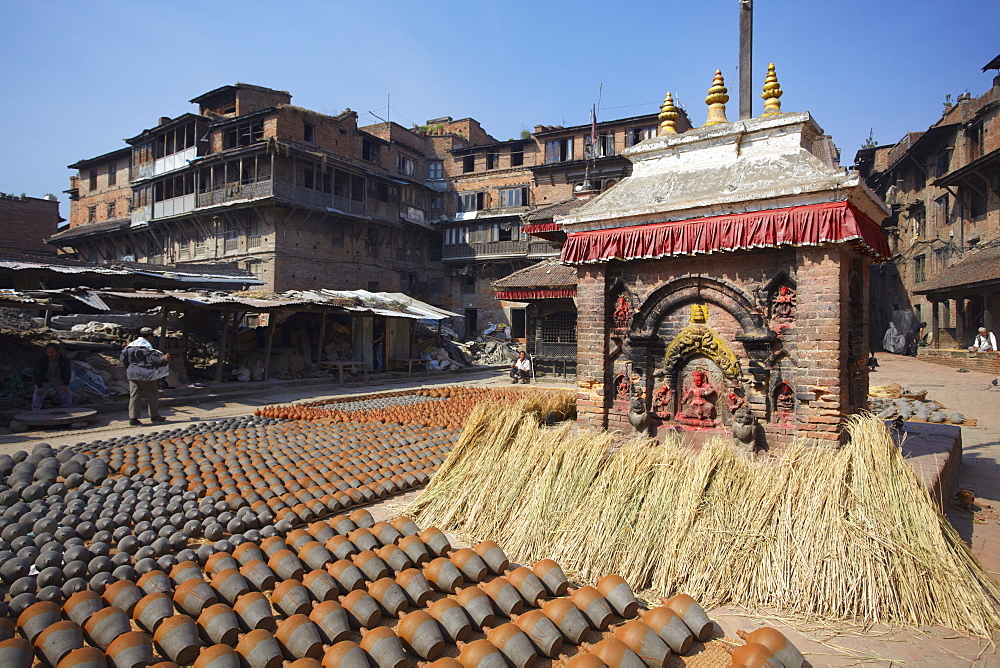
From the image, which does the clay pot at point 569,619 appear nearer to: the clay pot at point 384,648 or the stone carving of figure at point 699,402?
the clay pot at point 384,648

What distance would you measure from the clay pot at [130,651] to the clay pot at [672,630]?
112 inches

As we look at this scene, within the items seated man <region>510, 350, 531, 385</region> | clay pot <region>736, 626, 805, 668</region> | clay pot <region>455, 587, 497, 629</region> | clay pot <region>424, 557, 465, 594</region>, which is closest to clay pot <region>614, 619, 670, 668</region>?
clay pot <region>736, 626, 805, 668</region>

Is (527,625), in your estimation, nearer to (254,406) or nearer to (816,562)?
(816,562)

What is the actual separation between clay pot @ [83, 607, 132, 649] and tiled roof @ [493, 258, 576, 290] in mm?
15416

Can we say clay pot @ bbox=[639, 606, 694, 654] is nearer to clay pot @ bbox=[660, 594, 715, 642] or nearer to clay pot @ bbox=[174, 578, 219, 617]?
clay pot @ bbox=[660, 594, 715, 642]

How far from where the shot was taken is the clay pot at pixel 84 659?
2.83 meters

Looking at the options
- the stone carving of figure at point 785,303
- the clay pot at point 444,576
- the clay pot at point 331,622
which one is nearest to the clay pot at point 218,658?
the clay pot at point 331,622

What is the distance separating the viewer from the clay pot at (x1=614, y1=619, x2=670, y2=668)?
125 inches

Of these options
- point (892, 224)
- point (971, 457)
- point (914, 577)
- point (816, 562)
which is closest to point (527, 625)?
point (816, 562)

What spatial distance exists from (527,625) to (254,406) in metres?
11.7

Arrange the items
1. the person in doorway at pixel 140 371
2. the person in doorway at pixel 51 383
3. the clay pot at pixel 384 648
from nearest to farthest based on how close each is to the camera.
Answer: the clay pot at pixel 384 648
the person in doorway at pixel 140 371
the person in doorway at pixel 51 383

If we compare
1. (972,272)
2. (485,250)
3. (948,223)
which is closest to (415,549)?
(972,272)

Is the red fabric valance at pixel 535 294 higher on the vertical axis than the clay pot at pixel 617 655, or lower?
higher

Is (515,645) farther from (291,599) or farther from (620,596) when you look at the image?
(291,599)
